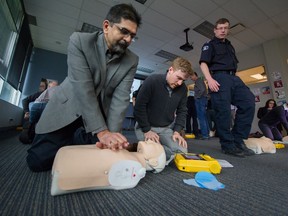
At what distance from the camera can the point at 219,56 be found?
1.37 m

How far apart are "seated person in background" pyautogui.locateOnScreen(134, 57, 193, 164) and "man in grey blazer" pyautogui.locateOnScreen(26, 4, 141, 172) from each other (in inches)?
11.3

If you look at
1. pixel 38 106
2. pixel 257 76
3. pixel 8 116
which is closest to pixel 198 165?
pixel 38 106

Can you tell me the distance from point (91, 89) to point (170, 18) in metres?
2.80

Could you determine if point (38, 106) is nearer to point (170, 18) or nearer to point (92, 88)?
point (92, 88)

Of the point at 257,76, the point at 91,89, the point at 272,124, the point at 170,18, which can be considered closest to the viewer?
the point at 91,89

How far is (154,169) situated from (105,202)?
324mm

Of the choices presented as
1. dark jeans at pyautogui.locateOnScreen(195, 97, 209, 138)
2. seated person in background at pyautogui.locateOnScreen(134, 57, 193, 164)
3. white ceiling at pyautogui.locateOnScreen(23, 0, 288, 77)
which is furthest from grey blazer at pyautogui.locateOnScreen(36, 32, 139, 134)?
white ceiling at pyautogui.locateOnScreen(23, 0, 288, 77)

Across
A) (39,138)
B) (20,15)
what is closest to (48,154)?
(39,138)

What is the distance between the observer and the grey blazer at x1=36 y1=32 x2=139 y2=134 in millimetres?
665

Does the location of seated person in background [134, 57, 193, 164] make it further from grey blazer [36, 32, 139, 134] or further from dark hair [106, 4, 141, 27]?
dark hair [106, 4, 141, 27]

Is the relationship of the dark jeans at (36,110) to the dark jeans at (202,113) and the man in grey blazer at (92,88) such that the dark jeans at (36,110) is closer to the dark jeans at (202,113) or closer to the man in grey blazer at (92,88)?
the man in grey blazer at (92,88)

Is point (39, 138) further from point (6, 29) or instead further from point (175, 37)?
point (175, 37)

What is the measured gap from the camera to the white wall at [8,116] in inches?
87.8

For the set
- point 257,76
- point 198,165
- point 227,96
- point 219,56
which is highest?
point 257,76
